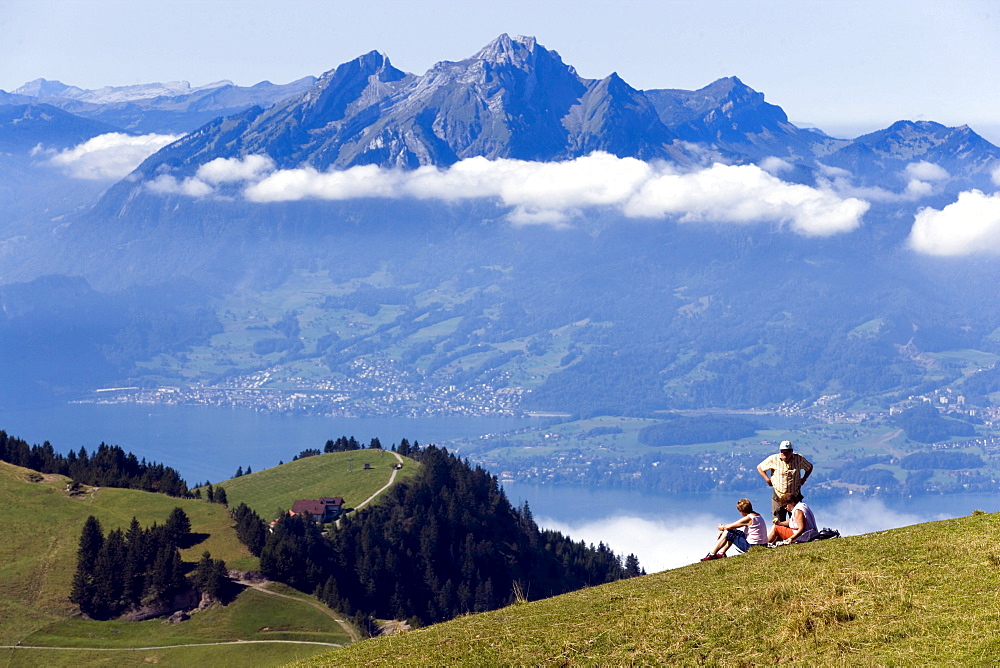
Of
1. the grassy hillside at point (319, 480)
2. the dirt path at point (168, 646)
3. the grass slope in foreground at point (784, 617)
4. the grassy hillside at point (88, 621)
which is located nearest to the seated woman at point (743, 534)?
the grass slope in foreground at point (784, 617)

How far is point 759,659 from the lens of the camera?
18828 millimetres

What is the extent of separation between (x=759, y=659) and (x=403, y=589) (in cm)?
10886

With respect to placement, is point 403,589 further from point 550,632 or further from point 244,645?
point 550,632

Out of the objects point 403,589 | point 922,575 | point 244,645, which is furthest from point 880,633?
point 403,589

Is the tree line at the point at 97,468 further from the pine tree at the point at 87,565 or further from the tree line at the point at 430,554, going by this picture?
the pine tree at the point at 87,565

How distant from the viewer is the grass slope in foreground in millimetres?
18422

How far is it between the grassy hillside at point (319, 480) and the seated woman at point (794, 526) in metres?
111

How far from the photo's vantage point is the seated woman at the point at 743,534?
86.9ft

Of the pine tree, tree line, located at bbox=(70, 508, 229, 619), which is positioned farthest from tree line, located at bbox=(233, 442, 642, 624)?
the pine tree

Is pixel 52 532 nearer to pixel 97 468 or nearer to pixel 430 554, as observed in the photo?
pixel 97 468

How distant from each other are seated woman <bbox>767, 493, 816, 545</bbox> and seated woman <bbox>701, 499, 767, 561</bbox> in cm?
36

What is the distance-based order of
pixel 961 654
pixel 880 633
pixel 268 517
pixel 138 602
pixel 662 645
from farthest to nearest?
pixel 268 517 < pixel 138 602 < pixel 662 645 < pixel 880 633 < pixel 961 654

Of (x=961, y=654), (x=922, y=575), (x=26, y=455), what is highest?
(x=26, y=455)

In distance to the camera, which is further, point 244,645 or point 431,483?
point 431,483
